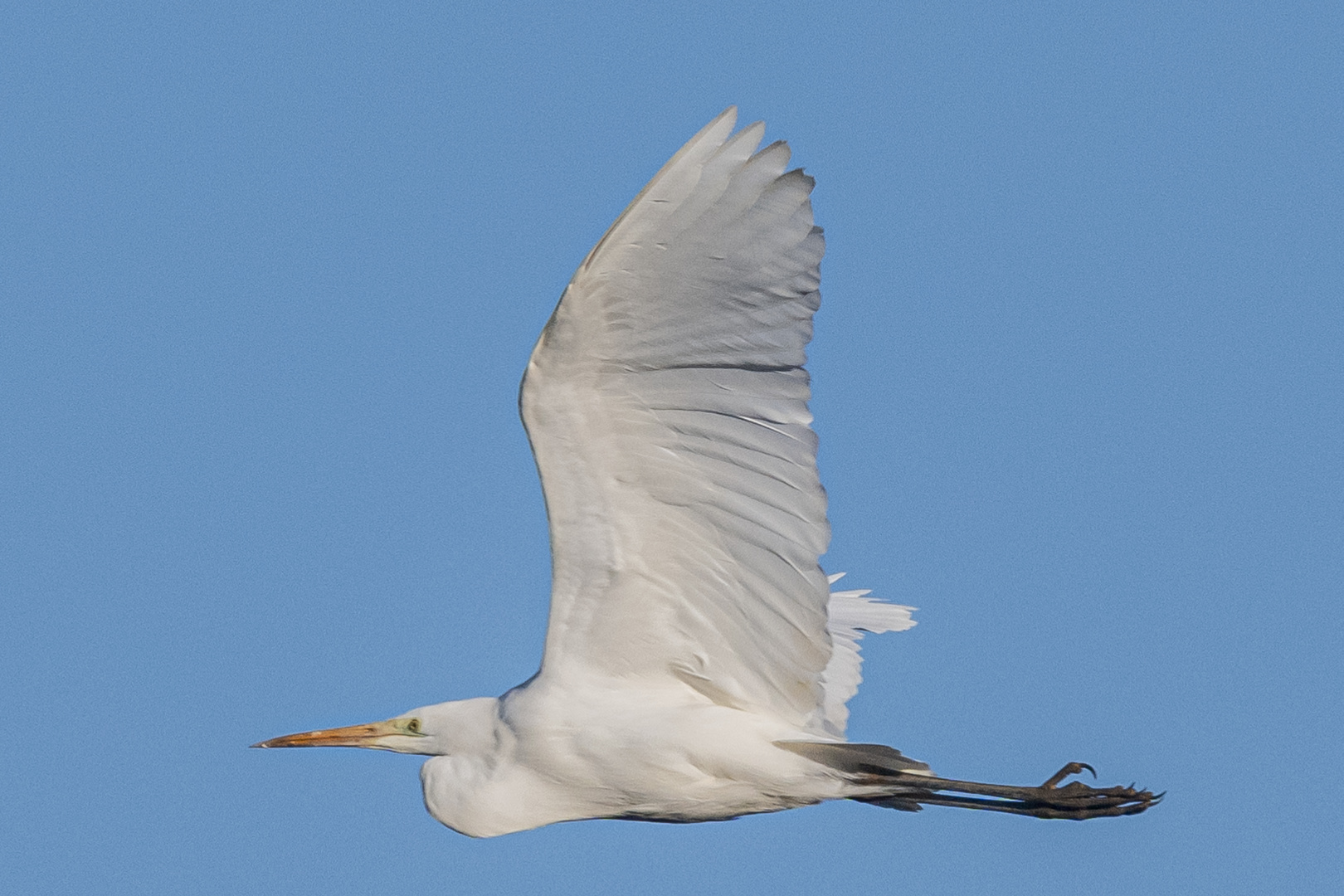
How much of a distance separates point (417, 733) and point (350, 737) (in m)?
0.42

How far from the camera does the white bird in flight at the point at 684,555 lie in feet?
18.2

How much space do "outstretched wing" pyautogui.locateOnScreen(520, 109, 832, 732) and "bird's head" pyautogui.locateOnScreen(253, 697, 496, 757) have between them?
0.64 m

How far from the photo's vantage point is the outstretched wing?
5.49 metres

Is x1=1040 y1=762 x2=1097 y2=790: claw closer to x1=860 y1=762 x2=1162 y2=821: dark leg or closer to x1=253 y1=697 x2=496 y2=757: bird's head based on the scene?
x1=860 y1=762 x2=1162 y2=821: dark leg

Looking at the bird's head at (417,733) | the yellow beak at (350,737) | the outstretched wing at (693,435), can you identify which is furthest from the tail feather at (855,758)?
the yellow beak at (350,737)

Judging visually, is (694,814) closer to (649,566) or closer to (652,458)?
(649,566)

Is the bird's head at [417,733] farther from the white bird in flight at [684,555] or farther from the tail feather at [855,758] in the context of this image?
the tail feather at [855,758]

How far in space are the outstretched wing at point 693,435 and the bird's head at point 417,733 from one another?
0.64 metres

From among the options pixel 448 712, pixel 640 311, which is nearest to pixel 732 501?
pixel 640 311

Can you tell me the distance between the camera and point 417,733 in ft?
23.6

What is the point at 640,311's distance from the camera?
5668mm

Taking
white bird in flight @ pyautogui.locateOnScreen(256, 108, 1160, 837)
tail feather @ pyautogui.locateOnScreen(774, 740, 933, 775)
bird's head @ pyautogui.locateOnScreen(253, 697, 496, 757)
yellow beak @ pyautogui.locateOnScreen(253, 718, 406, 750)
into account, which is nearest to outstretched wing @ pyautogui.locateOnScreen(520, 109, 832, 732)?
white bird in flight @ pyautogui.locateOnScreen(256, 108, 1160, 837)

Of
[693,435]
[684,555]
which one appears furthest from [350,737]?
[693,435]

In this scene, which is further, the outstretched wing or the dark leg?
the dark leg
